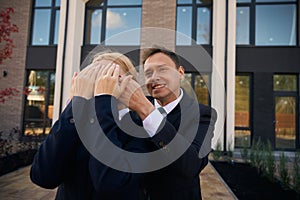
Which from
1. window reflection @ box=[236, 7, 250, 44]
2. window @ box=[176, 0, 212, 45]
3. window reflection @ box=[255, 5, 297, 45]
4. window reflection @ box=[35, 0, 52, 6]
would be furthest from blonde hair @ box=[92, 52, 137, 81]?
window reflection @ box=[35, 0, 52, 6]

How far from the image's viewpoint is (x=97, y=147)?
71cm

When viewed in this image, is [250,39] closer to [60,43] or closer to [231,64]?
[231,64]

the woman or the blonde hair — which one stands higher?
the blonde hair

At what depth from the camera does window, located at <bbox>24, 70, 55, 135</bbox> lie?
31.1ft

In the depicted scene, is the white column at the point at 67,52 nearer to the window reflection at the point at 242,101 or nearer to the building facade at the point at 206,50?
the building facade at the point at 206,50

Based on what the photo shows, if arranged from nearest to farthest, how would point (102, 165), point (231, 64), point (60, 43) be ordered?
1. point (102, 165)
2. point (231, 64)
3. point (60, 43)

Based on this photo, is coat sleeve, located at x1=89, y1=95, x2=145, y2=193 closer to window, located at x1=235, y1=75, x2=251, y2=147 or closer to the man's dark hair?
the man's dark hair

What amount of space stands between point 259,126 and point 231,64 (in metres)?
2.60

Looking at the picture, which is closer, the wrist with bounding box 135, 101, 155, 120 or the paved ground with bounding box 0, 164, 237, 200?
the wrist with bounding box 135, 101, 155, 120

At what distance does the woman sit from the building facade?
22.8 ft

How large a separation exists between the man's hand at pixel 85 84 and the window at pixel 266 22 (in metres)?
9.10

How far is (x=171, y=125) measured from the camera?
30.9 inches

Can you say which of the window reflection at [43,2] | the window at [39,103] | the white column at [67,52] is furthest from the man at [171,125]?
the window reflection at [43,2]

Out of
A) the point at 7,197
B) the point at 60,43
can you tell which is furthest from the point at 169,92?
the point at 60,43
